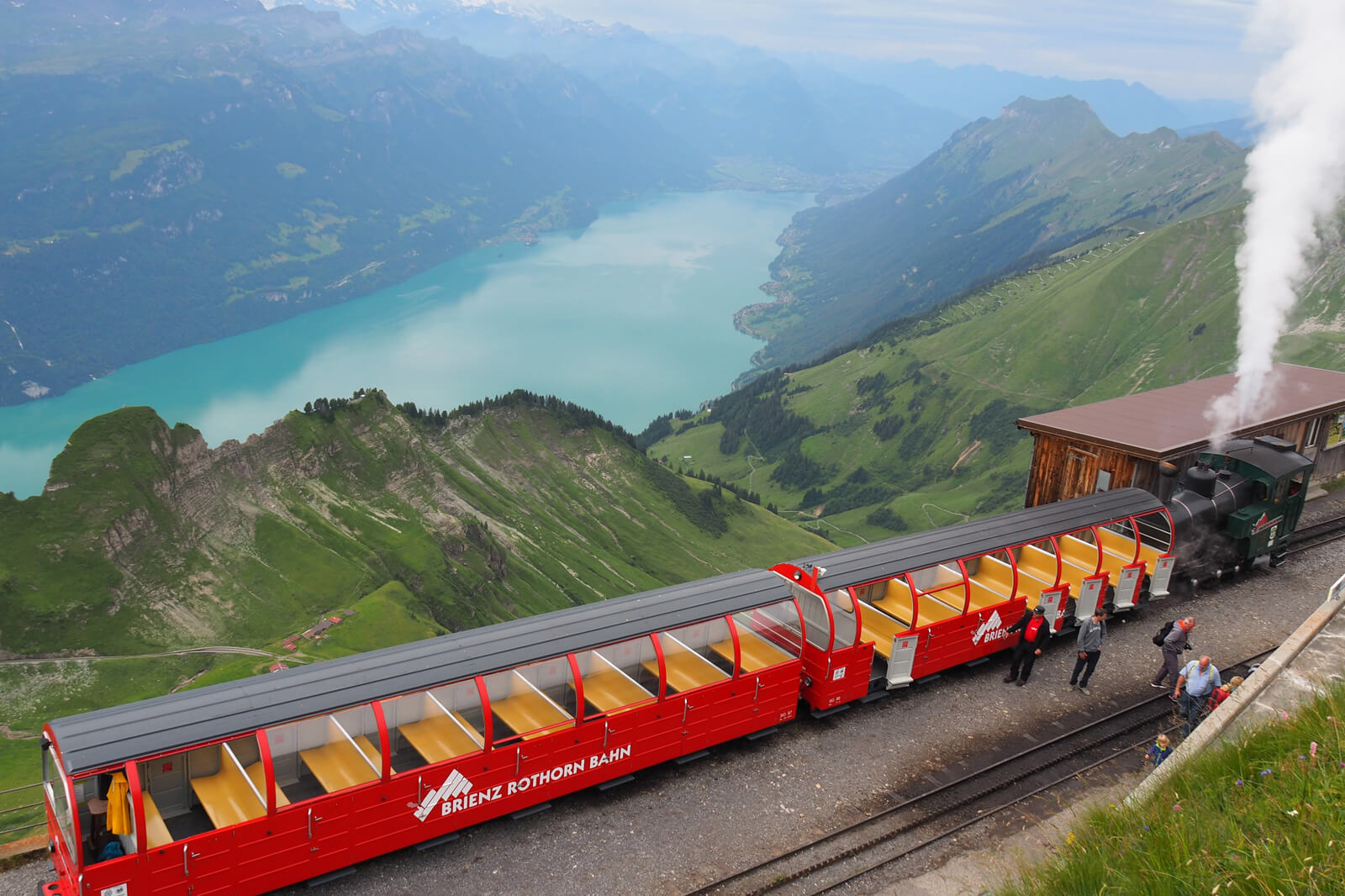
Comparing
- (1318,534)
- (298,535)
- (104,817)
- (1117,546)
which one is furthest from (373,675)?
(298,535)

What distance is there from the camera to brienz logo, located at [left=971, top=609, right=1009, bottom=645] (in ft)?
75.5

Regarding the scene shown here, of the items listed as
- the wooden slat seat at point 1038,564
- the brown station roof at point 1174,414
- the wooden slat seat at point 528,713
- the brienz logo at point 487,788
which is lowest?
the brienz logo at point 487,788

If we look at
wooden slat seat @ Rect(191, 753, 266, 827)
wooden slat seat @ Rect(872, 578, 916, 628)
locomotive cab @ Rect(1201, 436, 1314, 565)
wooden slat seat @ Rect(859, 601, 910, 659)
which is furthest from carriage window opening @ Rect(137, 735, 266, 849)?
locomotive cab @ Rect(1201, 436, 1314, 565)

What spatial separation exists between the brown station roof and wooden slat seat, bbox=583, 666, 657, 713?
1971 centimetres

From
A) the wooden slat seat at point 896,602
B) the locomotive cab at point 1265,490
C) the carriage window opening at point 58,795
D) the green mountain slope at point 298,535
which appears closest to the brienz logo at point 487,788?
the carriage window opening at point 58,795

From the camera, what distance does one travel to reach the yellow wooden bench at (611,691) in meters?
18.0

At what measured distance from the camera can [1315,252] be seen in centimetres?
18675

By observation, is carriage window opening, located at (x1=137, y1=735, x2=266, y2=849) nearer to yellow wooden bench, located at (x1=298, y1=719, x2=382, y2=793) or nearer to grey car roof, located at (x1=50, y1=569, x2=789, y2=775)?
grey car roof, located at (x1=50, y1=569, x2=789, y2=775)

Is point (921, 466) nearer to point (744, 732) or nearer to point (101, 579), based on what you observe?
point (101, 579)

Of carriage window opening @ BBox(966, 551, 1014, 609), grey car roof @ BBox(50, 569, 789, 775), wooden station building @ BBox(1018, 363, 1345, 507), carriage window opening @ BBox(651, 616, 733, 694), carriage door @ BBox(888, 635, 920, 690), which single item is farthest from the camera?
wooden station building @ BBox(1018, 363, 1345, 507)

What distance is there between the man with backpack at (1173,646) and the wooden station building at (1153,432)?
29.7 feet

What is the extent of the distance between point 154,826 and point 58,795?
1503mm

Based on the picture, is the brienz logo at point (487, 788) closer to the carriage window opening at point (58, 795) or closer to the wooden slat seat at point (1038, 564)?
the carriage window opening at point (58, 795)

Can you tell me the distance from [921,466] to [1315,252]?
95307mm
